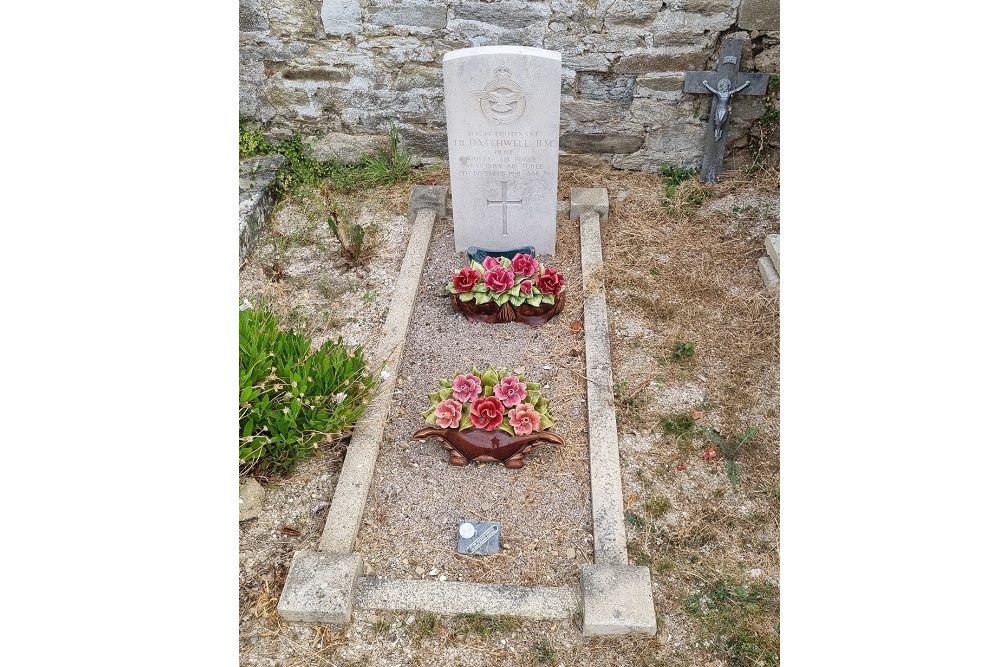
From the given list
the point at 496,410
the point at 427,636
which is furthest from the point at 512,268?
the point at 427,636

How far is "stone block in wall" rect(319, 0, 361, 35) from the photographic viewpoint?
5.07m

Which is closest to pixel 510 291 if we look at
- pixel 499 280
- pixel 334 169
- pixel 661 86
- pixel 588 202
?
pixel 499 280

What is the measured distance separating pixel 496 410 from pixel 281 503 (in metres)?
1.04

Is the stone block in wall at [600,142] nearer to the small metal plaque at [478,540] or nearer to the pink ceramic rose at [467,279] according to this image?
the pink ceramic rose at [467,279]

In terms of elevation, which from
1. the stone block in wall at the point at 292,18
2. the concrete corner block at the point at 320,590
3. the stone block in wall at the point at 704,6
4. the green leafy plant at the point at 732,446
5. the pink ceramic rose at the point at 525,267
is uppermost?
the stone block in wall at the point at 704,6

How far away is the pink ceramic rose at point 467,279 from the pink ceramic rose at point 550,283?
371mm

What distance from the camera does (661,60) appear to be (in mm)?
5191

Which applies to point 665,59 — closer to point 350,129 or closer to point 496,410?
point 350,129

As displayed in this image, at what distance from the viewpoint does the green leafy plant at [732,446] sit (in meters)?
3.27

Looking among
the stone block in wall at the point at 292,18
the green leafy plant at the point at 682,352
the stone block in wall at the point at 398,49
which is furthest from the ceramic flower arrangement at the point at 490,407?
the stone block in wall at the point at 292,18

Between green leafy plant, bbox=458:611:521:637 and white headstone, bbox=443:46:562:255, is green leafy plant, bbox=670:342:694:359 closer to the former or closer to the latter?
white headstone, bbox=443:46:562:255

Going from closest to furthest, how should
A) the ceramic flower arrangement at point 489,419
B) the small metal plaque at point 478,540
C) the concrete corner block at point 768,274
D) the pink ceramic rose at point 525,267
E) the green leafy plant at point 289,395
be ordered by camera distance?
the small metal plaque at point 478,540, the green leafy plant at point 289,395, the ceramic flower arrangement at point 489,419, the pink ceramic rose at point 525,267, the concrete corner block at point 768,274

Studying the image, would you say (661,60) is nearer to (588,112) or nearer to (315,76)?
(588,112)

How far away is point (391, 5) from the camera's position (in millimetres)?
5055
